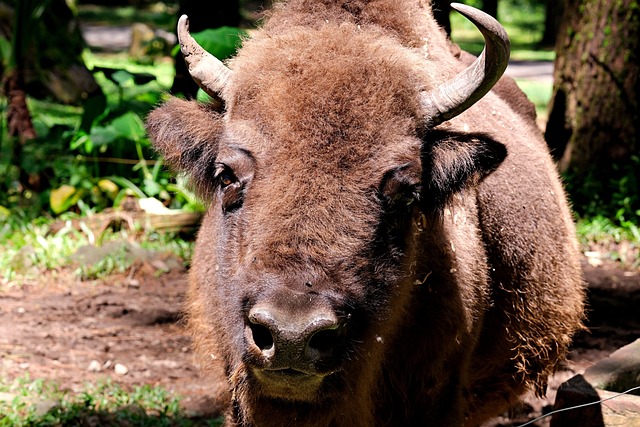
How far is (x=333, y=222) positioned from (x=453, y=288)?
116cm

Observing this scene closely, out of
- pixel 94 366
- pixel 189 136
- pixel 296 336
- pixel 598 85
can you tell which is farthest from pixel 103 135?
pixel 296 336

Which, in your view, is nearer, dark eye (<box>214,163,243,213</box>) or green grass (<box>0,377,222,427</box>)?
dark eye (<box>214,163,243,213</box>)

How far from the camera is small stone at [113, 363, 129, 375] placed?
623 cm

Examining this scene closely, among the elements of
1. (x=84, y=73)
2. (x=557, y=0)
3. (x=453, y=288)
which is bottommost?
(x=557, y=0)

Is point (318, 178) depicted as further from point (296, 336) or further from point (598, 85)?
point (598, 85)

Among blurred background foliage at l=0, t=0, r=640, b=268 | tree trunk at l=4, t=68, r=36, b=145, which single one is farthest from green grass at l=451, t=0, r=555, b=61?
tree trunk at l=4, t=68, r=36, b=145

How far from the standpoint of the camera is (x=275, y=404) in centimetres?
377

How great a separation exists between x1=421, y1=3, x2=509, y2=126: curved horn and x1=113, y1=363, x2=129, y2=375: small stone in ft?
11.8

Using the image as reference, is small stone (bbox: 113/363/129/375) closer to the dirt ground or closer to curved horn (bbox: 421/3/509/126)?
the dirt ground

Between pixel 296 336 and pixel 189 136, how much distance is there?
1493mm

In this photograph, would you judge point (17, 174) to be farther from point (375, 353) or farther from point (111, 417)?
point (375, 353)

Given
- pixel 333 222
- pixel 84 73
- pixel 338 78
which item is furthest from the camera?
pixel 84 73

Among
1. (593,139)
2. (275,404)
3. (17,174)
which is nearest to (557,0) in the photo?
(593,139)

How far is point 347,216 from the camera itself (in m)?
3.35
